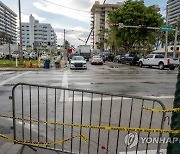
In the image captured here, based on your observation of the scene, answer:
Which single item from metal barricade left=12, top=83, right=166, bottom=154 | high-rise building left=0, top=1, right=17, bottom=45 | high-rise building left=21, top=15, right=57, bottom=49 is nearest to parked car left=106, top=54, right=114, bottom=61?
metal barricade left=12, top=83, right=166, bottom=154

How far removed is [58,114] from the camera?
6.77 meters

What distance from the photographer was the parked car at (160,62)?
2670 cm

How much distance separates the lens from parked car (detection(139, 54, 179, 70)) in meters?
26.7

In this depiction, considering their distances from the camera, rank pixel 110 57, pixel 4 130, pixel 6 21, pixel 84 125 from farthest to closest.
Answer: pixel 6 21 < pixel 110 57 < pixel 4 130 < pixel 84 125

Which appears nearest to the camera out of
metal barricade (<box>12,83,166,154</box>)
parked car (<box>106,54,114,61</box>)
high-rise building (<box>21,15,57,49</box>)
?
metal barricade (<box>12,83,166,154</box>)

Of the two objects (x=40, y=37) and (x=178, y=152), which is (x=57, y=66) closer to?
(x=178, y=152)

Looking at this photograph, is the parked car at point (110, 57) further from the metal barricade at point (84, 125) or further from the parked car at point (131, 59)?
the metal barricade at point (84, 125)

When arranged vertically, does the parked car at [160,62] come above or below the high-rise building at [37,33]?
below

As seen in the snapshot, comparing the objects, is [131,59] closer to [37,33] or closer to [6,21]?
[37,33]

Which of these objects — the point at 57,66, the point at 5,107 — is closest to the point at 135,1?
the point at 57,66

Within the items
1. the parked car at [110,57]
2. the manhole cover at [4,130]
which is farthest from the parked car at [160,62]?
the manhole cover at [4,130]

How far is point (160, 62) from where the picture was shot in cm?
2791

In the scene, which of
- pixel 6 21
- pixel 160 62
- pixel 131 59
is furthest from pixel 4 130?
pixel 6 21

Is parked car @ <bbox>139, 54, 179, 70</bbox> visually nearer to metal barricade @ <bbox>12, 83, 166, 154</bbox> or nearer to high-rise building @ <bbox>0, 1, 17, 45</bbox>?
metal barricade @ <bbox>12, 83, 166, 154</bbox>
